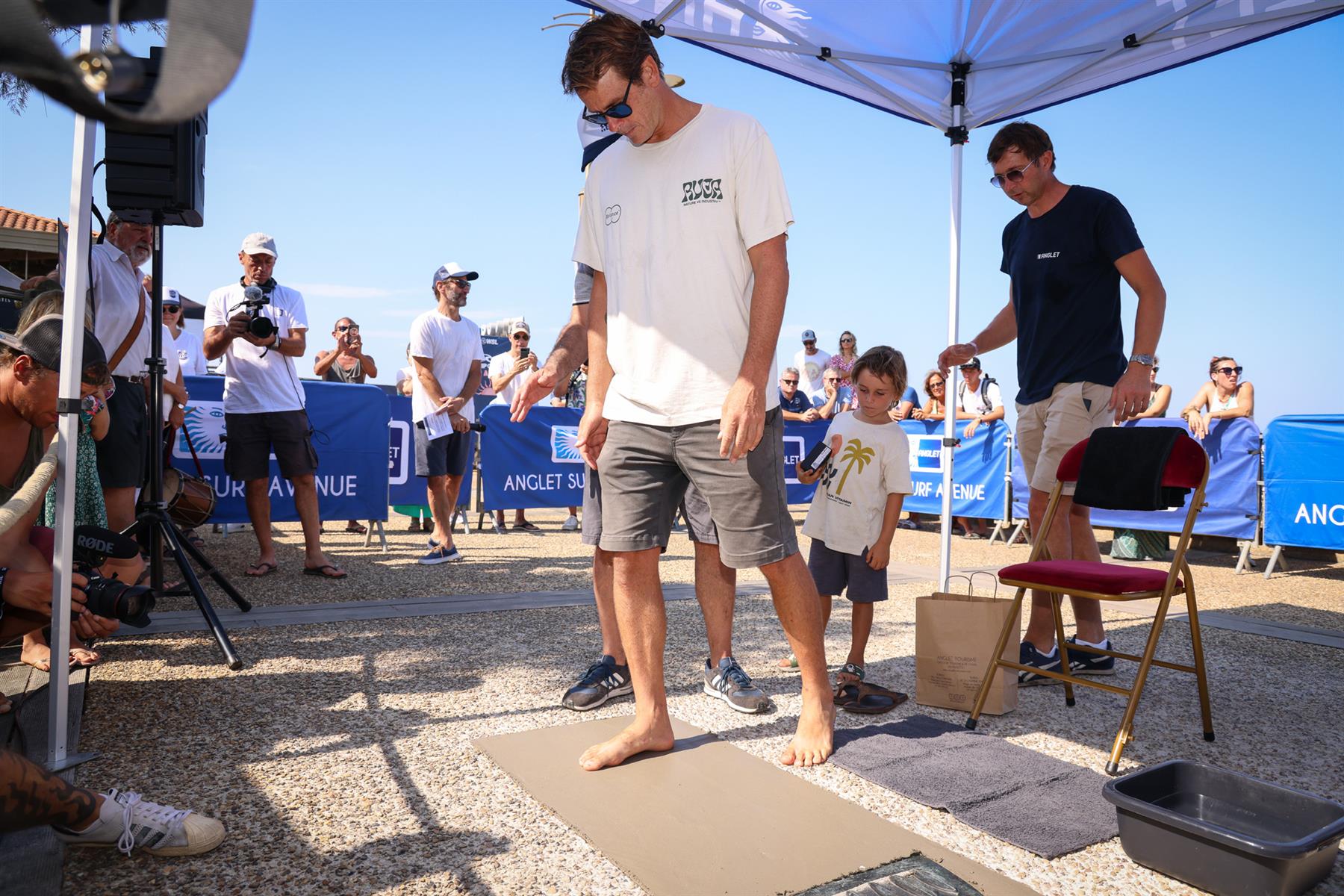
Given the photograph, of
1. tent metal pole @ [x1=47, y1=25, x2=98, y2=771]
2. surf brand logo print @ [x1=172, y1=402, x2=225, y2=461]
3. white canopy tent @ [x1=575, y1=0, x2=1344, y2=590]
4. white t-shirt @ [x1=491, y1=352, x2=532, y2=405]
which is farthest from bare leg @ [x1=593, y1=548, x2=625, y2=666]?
white t-shirt @ [x1=491, y1=352, x2=532, y2=405]

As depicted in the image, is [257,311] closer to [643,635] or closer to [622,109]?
[622,109]

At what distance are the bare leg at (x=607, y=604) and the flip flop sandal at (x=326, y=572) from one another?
3.23m

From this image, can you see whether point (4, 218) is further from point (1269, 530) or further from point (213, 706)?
point (1269, 530)

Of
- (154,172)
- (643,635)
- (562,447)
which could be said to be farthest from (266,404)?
(562,447)

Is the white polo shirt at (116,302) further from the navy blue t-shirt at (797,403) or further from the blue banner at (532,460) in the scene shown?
the navy blue t-shirt at (797,403)

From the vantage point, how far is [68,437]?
252 centimetres

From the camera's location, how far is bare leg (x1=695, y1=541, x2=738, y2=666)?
10.5 feet

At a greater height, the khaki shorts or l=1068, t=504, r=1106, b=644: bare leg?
the khaki shorts

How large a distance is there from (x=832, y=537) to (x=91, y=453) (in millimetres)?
3381

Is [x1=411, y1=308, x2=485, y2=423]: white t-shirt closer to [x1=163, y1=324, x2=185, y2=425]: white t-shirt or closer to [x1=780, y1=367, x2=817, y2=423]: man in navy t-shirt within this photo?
[x1=163, y1=324, x2=185, y2=425]: white t-shirt

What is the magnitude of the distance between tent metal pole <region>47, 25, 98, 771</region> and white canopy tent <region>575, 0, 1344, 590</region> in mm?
3049

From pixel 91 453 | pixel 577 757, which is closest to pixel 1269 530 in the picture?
pixel 577 757

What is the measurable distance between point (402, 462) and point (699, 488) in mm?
7537

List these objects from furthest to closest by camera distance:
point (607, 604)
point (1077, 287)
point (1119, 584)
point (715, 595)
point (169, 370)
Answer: point (169, 370)
point (1077, 287)
point (607, 604)
point (715, 595)
point (1119, 584)
